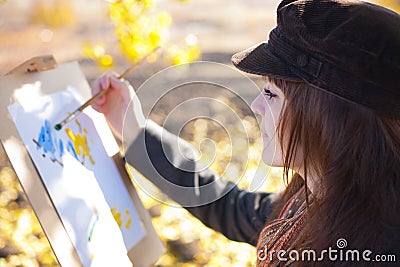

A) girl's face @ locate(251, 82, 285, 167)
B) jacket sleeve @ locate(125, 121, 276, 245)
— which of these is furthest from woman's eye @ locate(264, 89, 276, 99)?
jacket sleeve @ locate(125, 121, 276, 245)

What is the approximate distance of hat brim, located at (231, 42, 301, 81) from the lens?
114 centimetres

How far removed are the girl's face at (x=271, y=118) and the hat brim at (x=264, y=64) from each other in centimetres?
5

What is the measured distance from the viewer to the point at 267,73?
1152 mm

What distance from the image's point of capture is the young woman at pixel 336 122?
107cm

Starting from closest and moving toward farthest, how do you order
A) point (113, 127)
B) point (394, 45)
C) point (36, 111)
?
point (394, 45) < point (36, 111) < point (113, 127)

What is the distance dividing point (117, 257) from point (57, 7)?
11.3 ft

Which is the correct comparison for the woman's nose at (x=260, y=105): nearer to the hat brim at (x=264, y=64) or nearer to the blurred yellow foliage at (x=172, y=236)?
the hat brim at (x=264, y=64)

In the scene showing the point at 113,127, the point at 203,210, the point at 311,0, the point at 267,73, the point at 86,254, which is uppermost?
the point at 311,0

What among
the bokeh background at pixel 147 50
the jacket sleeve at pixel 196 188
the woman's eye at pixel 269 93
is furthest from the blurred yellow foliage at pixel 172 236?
the woman's eye at pixel 269 93

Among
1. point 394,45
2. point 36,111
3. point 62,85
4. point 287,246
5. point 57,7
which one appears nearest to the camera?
point 394,45

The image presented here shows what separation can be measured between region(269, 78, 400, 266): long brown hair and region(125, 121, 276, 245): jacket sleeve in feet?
1.57

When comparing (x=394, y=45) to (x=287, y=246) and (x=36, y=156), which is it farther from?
(x=36, y=156)

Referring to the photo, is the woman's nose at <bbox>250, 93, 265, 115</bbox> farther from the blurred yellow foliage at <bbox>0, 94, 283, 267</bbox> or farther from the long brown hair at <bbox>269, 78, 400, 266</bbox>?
the blurred yellow foliage at <bbox>0, 94, 283, 267</bbox>

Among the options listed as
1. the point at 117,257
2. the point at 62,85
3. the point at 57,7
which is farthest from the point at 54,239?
the point at 57,7
